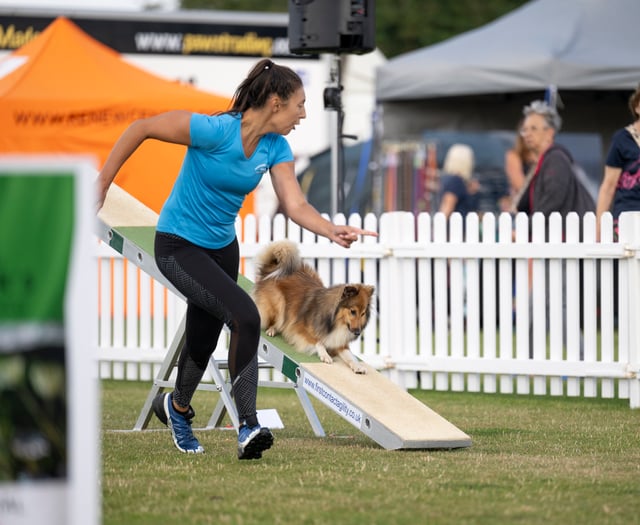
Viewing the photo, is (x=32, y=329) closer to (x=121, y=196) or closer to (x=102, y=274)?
(x=121, y=196)

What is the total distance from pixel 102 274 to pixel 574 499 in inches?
241

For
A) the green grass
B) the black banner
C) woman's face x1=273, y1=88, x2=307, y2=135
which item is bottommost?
the green grass

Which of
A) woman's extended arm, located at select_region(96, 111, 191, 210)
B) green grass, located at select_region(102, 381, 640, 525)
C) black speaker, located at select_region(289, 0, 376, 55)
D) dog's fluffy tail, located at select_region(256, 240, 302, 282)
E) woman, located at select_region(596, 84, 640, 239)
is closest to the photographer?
green grass, located at select_region(102, 381, 640, 525)

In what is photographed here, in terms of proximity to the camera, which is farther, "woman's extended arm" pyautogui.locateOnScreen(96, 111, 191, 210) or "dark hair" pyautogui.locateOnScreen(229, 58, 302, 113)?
"dark hair" pyautogui.locateOnScreen(229, 58, 302, 113)

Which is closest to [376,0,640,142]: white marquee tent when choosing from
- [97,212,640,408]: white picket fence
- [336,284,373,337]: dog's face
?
[97,212,640,408]: white picket fence

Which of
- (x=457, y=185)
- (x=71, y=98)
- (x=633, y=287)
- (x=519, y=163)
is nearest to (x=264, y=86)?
(x=633, y=287)

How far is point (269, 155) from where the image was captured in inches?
212

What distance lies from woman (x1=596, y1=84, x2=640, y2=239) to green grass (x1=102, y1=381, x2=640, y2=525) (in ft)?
5.24

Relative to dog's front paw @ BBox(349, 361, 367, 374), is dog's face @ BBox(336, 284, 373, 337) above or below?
above

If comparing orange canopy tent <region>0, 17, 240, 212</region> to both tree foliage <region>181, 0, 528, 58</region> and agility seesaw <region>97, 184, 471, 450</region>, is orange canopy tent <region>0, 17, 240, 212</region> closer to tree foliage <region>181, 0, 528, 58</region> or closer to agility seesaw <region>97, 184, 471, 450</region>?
agility seesaw <region>97, 184, 471, 450</region>

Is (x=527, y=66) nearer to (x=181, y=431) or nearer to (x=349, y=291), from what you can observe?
(x=349, y=291)

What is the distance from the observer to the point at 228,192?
5285 mm

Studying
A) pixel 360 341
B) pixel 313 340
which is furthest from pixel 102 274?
pixel 313 340

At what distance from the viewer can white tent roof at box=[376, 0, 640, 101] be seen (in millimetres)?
12391
